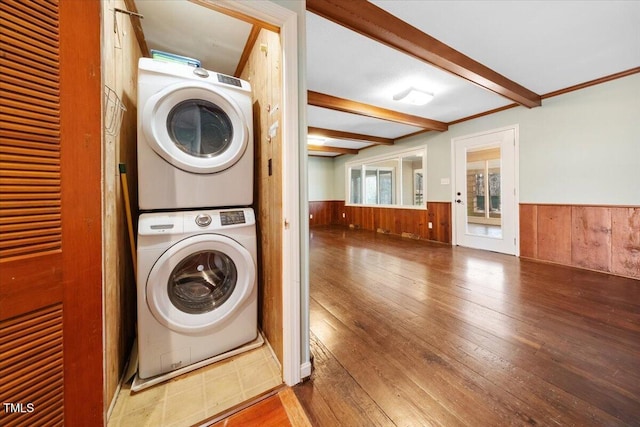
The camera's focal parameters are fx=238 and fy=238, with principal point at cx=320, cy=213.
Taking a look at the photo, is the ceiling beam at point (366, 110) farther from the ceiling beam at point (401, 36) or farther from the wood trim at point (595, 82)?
the wood trim at point (595, 82)

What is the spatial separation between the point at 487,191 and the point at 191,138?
4700mm

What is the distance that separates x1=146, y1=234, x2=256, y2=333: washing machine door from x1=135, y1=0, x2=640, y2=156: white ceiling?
1524 millimetres

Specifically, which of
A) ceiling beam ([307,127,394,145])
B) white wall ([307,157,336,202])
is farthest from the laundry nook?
white wall ([307,157,336,202])

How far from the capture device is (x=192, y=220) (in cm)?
133

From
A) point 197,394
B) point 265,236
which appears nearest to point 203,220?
point 265,236

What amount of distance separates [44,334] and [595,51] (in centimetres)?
420

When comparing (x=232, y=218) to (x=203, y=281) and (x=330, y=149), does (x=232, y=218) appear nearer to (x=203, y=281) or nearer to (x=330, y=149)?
(x=203, y=281)

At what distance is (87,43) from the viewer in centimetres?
72

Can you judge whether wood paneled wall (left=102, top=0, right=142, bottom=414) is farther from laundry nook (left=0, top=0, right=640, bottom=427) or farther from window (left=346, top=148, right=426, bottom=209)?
window (left=346, top=148, right=426, bottom=209)

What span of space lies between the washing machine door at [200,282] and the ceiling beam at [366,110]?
249 centimetres

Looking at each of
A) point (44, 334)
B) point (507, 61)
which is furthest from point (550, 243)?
point (44, 334)

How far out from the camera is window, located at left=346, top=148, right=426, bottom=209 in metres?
5.73

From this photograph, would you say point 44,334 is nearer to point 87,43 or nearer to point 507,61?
point 87,43

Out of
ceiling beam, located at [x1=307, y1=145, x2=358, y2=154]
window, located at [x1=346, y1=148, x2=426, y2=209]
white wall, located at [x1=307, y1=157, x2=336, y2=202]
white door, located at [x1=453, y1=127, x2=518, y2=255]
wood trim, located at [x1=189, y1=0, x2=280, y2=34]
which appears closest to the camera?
wood trim, located at [x1=189, y1=0, x2=280, y2=34]
